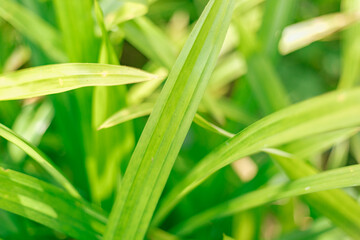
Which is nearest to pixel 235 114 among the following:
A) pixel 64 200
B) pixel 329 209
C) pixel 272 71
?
pixel 272 71

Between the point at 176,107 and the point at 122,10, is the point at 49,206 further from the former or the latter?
the point at 122,10

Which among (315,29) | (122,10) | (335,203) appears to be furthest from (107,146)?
(315,29)

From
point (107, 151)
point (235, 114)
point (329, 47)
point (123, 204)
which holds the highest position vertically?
point (329, 47)

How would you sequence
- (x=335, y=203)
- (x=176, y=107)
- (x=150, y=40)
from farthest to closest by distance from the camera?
(x=150, y=40)
(x=335, y=203)
(x=176, y=107)

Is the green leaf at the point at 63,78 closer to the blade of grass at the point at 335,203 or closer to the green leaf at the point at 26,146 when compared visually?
the green leaf at the point at 26,146

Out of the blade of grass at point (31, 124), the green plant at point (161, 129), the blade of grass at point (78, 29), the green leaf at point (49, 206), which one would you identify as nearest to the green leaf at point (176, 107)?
the green plant at point (161, 129)

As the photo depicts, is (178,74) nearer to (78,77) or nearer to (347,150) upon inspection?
(78,77)
